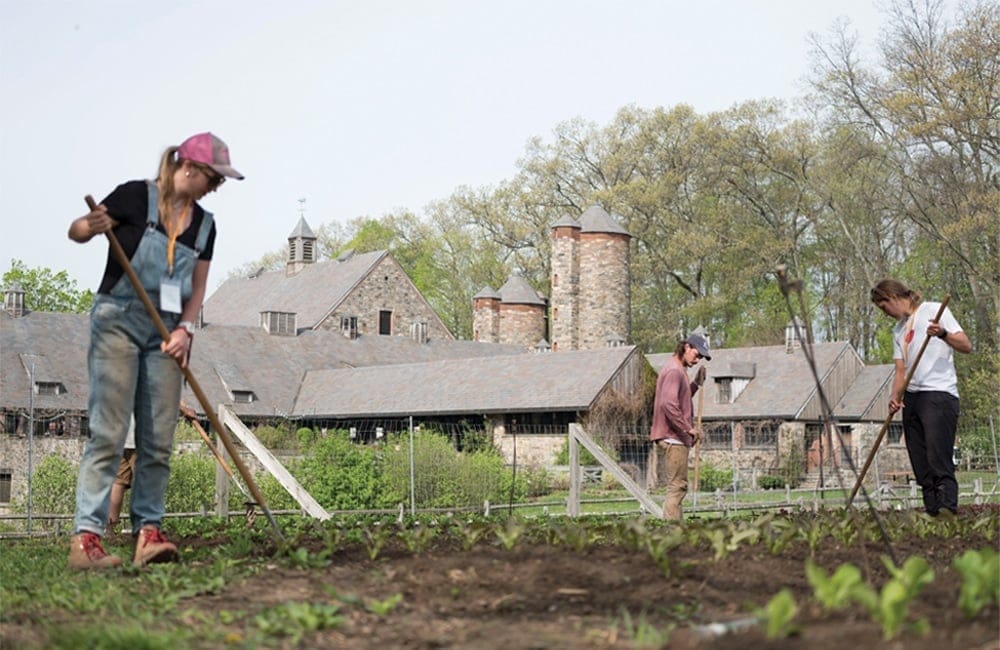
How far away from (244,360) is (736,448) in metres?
19.9

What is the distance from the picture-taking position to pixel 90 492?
5.65 metres

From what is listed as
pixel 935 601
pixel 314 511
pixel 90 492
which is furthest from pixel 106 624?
pixel 314 511

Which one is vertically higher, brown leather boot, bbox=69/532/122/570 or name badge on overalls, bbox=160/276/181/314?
name badge on overalls, bbox=160/276/181/314

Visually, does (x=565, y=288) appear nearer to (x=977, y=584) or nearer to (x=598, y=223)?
(x=598, y=223)

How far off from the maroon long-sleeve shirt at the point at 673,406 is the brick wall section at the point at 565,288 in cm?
4970

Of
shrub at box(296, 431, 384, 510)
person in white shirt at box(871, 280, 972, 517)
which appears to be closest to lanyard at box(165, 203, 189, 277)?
person in white shirt at box(871, 280, 972, 517)

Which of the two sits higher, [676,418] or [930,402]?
[930,402]

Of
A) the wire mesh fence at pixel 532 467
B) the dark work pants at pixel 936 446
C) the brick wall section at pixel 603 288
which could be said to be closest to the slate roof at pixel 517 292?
the brick wall section at pixel 603 288

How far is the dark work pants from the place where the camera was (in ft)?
28.8

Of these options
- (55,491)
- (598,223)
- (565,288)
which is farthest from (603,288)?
Answer: (55,491)

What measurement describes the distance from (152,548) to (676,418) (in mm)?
6142

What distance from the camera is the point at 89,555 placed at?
18.4ft

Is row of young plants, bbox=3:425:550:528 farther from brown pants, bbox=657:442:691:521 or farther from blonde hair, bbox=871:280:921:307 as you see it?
blonde hair, bbox=871:280:921:307

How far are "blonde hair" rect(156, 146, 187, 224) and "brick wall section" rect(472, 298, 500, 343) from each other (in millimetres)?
61298
